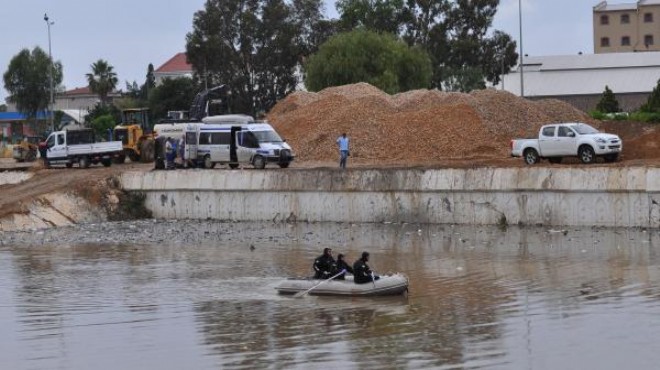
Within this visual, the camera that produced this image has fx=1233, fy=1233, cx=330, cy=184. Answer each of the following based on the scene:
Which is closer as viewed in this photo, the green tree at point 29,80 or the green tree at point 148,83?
the green tree at point 29,80

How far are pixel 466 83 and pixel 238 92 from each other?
1759 centimetres

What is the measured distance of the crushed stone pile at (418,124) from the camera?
5153 cm

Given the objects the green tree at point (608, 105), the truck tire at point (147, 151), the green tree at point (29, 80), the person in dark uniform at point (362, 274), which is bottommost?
the person in dark uniform at point (362, 274)

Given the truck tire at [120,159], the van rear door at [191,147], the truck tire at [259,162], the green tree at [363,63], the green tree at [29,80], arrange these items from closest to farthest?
the truck tire at [259,162] < the van rear door at [191,147] < the truck tire at [120,159] < the green tree at [363,63] < the green tree at [29,80]

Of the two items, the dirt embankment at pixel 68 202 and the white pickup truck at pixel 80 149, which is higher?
the white pickup truck at pixel 80 149

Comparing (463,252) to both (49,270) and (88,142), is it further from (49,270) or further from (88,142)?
(88,142)

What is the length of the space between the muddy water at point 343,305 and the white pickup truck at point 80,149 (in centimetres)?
1765

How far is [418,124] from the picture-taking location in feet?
175

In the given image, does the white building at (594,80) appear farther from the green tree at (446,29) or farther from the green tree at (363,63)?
the green tree at (363,63)

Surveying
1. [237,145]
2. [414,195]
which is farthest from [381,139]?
[414,195]

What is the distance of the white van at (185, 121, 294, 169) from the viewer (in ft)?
161

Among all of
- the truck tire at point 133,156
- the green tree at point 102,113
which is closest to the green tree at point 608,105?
the truck tire at point 133,156

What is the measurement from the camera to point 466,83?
313 ft

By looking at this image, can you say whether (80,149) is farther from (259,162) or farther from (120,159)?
(259,162)
